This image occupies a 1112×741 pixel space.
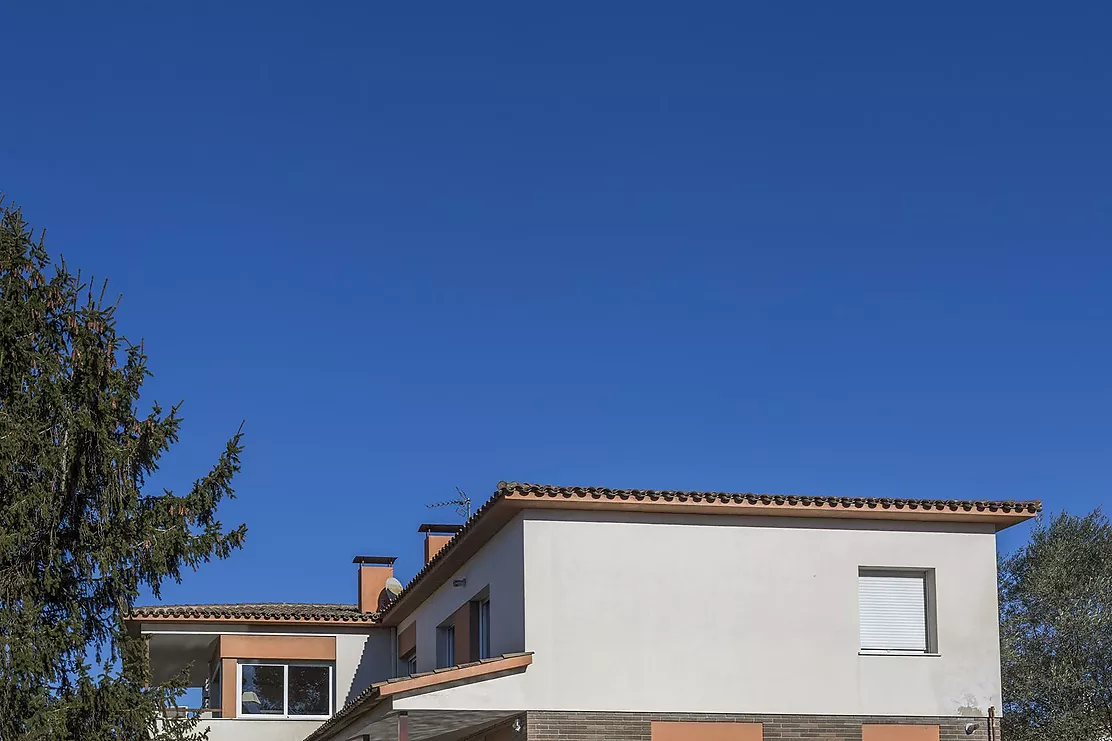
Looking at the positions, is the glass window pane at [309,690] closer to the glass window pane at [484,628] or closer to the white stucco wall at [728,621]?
the glass window pane at [484,628]

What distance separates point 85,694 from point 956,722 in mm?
12254

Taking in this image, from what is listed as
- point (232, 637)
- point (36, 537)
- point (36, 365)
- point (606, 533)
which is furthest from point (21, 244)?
point (232, 637)

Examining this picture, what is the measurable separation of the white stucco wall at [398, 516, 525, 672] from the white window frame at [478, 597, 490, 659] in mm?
243

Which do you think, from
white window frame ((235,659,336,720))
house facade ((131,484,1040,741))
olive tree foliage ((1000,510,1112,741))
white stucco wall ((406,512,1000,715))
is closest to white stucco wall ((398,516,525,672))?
house facade ((131,484,1040,741))

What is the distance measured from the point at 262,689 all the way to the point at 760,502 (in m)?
14.6

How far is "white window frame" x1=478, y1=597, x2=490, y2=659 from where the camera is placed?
23289mm

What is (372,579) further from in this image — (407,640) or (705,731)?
(705,731)

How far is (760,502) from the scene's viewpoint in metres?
20.9

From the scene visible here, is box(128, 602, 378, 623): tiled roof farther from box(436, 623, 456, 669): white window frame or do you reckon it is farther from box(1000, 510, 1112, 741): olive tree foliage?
box(1000, 510, 1112, 741): olive tree foliage

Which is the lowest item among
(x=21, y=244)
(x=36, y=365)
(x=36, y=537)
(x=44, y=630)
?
(x=44, y=630)

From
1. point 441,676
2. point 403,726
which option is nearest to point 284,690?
point 403,726

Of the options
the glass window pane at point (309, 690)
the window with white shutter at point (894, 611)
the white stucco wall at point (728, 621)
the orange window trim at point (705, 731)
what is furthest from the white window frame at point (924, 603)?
the glass window pane at point (309, 690)

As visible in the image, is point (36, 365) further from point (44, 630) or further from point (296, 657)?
point (296, 657)

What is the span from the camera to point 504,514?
20.9m
